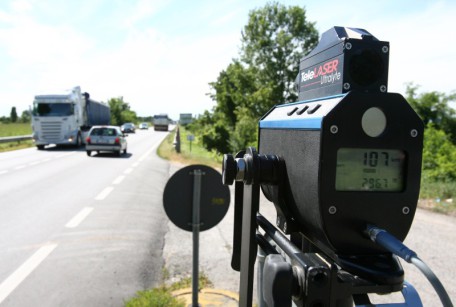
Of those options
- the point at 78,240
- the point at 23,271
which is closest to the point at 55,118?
the point at 78,240

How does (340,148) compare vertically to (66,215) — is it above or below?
above

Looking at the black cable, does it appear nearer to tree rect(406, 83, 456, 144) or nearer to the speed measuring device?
the speed measuring device

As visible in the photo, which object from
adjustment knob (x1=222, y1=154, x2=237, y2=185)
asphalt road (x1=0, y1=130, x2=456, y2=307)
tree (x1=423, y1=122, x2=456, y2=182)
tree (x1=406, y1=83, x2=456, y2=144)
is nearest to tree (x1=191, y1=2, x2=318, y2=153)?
tree (x1=406, y1=83, x2=456, y2=144)

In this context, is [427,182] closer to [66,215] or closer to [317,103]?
[66,215]

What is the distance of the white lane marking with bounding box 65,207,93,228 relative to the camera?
21.9ft

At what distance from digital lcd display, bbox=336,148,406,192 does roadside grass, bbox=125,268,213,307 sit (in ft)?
10.0

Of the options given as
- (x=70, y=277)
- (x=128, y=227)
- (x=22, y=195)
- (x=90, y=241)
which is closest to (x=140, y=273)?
(x=70, y=277)

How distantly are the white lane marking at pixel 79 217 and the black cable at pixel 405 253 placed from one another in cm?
644

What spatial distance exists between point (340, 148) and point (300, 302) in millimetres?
381

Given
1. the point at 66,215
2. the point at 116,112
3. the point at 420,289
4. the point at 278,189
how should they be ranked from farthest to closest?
1. the point at 116,112
2. the point at 66,215
3. the point at 420,289
4. the point at 278,189

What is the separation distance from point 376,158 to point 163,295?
10.8ft

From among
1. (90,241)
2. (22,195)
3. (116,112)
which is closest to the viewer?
(90,241)

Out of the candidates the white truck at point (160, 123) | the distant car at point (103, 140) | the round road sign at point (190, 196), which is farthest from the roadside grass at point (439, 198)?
the white truck at point (160, 123)

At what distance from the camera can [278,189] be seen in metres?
1.18
